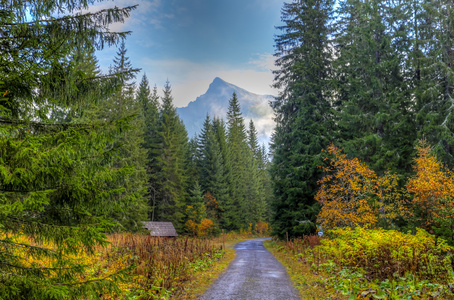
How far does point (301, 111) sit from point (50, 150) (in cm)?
2098

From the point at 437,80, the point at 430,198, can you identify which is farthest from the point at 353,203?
the point at 437,80

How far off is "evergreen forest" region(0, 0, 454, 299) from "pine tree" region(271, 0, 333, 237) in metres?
0.13

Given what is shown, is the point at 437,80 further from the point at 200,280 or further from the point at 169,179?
the point at 169,179

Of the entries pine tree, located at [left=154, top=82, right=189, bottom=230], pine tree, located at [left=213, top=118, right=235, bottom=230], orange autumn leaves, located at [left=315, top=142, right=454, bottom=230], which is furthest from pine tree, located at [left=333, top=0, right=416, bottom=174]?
pine tree, located at [left=213, top=118, right=235, bottom=230]

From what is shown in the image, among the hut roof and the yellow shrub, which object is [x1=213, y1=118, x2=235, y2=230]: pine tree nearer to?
the hut roof

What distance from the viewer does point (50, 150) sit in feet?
12.3

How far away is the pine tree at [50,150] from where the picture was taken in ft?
12.1

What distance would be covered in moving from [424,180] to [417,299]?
9.60 metres

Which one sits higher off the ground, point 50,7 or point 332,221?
point 50,7

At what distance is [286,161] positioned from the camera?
24547 millimetres

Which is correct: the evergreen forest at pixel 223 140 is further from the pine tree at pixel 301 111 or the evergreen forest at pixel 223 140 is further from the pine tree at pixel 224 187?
the pine tree at pixel 224 187

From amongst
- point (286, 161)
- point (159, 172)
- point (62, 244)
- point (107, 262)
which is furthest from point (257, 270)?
point (159, 172)

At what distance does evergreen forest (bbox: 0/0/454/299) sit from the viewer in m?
4.14

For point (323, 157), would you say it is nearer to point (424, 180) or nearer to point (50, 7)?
point (424, 180)
